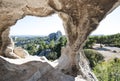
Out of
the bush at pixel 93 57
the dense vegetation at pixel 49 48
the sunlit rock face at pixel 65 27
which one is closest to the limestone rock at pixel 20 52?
the sunlit rock face at pixel 65 27

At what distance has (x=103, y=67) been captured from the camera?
3538 cm

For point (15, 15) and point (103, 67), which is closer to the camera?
point (15, 15)

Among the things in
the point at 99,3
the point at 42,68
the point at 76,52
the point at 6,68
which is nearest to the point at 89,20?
the point at 99,3

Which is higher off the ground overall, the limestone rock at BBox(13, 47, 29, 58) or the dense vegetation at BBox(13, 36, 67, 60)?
the limestone rock at BBox(13, 47, 29, 58)

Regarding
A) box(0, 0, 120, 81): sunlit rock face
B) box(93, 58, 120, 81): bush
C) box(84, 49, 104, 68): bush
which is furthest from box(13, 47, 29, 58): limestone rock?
box(84, 49, 104, 68): bush

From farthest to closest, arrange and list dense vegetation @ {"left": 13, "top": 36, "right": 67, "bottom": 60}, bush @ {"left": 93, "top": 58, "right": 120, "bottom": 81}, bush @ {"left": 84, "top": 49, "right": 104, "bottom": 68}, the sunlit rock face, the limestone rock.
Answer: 1. dense vegetation @ {"left": 13, "top": 36, "right": 67, "bottom": 60}
2. bush @ {"left": 84, "top": 49, "right": 104, "bottom": 68}
3. bush @ {"left": 93, "top": 58, "right": 120, "bottom": 81}
4. the limestone rock
5. the sunlit rock face

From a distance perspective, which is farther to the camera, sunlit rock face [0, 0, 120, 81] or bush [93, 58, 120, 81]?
bush [93, 58, 120, 81]

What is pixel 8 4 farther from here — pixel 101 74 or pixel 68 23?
pixel 101 74

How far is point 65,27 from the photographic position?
53.1 ft

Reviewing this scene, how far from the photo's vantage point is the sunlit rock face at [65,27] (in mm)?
14250

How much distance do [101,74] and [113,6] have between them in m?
19.0

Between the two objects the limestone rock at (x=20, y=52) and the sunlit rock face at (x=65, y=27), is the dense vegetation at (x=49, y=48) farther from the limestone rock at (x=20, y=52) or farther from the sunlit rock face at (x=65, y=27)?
the sunlit rock face at (x=65, y=27)

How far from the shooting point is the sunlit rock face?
14250mm

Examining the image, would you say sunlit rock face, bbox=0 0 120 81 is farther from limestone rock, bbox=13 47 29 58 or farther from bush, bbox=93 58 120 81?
bush, bbox=93 58 120 81
